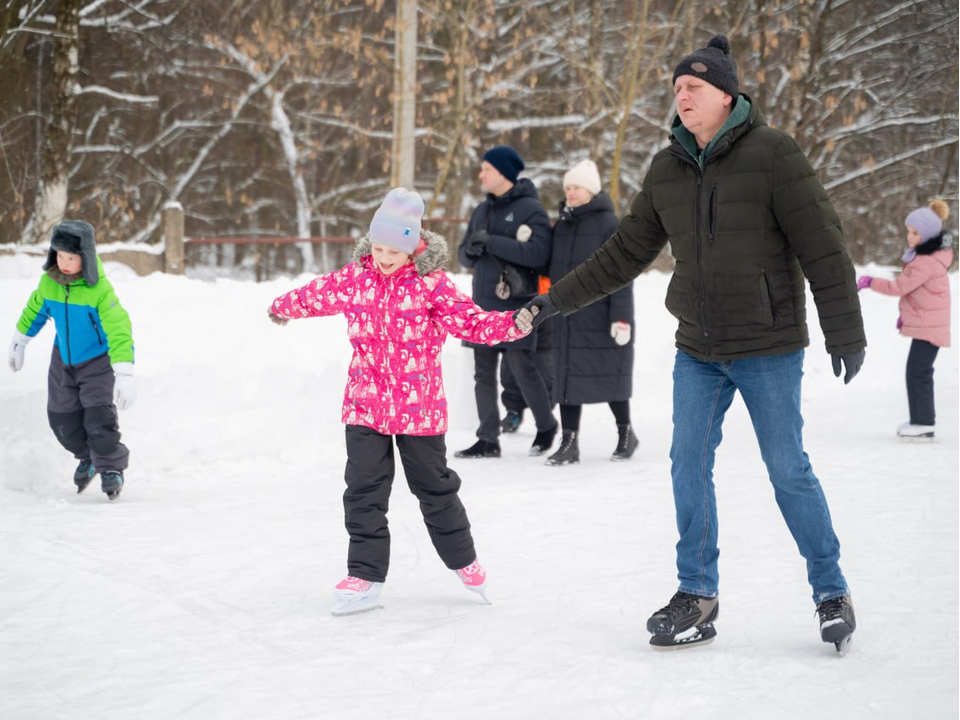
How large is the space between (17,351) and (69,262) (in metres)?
0.49

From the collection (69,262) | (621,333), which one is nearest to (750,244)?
(621,333)

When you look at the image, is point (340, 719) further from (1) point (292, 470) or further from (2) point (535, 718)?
(1) point (292, 470)

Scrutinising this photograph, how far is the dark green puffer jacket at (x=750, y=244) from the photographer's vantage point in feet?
10.7

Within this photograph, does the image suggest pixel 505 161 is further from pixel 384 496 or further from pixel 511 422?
pixel 384 496

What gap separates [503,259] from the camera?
659cm

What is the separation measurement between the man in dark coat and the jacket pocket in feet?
10.7

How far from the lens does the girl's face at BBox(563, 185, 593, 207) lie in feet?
21.2

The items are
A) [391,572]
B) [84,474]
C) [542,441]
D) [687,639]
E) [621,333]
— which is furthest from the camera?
[542,441]

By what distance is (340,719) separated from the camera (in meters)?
2.90

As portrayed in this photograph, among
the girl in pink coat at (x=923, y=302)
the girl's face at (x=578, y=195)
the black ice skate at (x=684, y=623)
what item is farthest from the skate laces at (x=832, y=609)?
the girl in pink coat at (x=923, y=302)

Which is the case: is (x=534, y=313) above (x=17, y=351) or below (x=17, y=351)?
above

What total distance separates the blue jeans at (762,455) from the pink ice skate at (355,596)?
1049 millimetres

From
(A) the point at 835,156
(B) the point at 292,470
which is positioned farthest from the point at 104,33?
(A) the point at 835,156

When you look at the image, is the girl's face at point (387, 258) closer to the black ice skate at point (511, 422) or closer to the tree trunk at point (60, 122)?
the black ice skate at point (511, 422)
